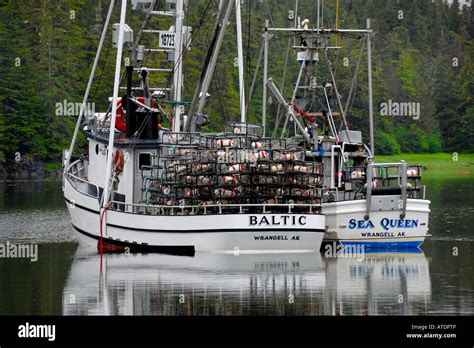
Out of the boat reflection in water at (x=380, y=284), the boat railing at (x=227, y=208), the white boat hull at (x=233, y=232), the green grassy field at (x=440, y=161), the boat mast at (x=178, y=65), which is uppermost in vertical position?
the boat mast at (x=178, y=65)

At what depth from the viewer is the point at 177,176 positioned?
2199 inches

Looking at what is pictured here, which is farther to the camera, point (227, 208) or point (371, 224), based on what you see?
point (371, 224)

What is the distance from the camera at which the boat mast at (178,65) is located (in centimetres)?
6084

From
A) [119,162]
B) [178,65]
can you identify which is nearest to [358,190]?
[178,65]

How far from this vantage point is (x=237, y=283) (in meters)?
48.3

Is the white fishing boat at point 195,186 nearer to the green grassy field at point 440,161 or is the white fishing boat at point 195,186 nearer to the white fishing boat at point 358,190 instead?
the white fishing boat at point 358,190

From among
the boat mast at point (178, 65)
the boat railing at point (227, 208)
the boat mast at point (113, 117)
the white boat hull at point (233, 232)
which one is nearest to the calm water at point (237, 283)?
the white boat hull at point (233, 232)

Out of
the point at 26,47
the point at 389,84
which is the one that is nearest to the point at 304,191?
the point at 26,47

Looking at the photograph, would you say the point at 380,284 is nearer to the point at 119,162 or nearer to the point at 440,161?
the point at 119,162

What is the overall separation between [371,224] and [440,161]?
4553 inches

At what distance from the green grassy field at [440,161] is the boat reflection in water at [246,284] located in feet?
329

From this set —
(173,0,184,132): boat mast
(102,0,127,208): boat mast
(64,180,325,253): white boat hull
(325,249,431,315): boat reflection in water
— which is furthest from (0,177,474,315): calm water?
(173,0,184,132): boat mast
